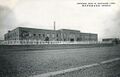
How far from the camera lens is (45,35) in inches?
1164

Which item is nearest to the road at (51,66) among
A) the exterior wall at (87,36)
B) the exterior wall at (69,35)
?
the exterior wall at (69,35)

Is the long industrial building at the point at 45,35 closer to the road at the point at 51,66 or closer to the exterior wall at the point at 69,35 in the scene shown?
the exterior wall at the point at 69,35

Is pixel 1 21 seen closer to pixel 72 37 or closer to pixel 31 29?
pixel 31 29

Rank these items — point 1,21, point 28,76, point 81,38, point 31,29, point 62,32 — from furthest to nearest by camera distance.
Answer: point 81,38, point 62,32, point 31,29, point 1,21, point 28,76

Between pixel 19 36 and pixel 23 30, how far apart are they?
1.75 m

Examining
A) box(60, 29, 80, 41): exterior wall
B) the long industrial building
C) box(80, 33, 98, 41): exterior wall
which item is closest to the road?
the long industrial building

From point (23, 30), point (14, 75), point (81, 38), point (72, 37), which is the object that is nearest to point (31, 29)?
point (23, 30)

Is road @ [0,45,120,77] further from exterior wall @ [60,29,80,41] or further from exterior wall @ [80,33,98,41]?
exterior wall @ [80,33,98,41]

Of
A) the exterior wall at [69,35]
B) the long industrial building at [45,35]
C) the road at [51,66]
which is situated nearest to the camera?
the road at [51,66]

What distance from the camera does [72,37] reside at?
3559 centimetres

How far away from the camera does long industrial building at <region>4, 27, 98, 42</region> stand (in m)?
24.3

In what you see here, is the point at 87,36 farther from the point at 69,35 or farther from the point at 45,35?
the point at 45,35

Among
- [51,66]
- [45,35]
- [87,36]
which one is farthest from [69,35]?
[51,66]

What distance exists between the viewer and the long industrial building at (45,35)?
957 inches
